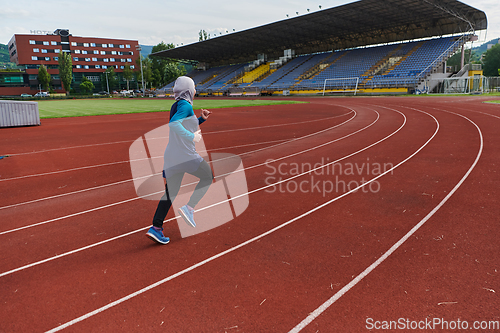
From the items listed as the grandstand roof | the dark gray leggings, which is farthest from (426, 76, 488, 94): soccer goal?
the dark gray leggings

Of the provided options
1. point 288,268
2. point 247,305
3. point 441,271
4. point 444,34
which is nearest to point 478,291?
point 441,271

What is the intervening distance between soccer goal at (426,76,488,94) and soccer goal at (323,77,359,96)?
346 inches

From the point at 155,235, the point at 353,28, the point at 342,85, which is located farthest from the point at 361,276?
the point at 353,28

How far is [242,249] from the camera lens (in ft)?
13.4

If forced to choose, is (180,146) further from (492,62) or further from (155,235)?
(492,62)

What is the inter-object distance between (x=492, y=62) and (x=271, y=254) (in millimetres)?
91144

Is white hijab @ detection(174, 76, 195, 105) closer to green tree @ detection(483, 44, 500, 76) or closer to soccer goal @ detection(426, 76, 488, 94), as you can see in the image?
soccer goal @ detection(426, 76, 488, 94)

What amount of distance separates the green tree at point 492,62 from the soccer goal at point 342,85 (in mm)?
48938

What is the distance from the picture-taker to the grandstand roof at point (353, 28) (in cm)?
3828

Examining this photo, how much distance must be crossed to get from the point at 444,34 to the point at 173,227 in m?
51.6

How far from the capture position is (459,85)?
3738 centimetres

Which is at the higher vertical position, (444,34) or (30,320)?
(444,34)

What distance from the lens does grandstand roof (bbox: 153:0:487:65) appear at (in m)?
38.3

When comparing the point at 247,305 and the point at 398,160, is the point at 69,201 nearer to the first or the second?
the point at 247,305
